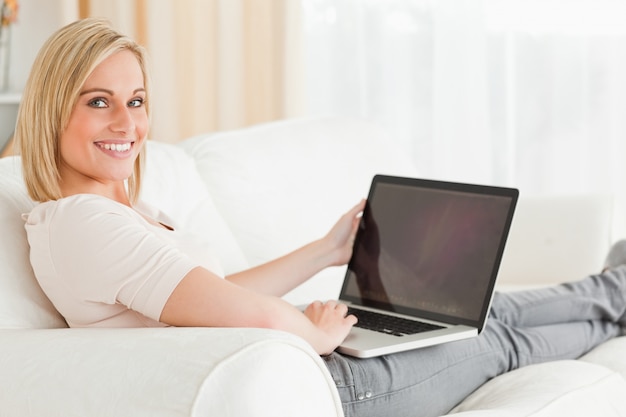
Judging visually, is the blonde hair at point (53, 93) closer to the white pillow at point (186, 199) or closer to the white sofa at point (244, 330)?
the white sofa at point (244, 330)

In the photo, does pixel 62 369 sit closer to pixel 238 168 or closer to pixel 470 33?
pixel 238 168

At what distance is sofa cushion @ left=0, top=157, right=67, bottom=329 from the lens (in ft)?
4.68

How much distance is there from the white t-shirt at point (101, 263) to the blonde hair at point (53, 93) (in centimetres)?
7

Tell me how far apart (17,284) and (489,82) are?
222 cm

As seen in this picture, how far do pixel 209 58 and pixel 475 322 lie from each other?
6.71 ft

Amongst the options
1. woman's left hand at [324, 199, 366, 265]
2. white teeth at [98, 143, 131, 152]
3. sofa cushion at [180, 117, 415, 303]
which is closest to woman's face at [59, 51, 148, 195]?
white teeth at [98, 143, 131, 152]

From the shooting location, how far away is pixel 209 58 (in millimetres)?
3396

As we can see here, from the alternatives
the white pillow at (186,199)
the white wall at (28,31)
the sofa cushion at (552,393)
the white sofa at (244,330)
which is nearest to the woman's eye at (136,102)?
the white sofa at (244,330)

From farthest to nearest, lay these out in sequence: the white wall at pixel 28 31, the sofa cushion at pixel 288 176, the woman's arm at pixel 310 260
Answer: the white wall at pixel 28 31 < the sofa cushion at pixel 288 176 < the woman's arm at pixel 310 260

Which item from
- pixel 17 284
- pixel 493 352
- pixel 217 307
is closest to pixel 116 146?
pixel 17 284

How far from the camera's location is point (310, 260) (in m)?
1.82

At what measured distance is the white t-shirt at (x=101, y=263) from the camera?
1.30 metres

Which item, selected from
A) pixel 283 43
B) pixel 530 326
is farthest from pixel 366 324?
pixel 283 43

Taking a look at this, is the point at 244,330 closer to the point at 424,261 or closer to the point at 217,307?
the point at 217,307
